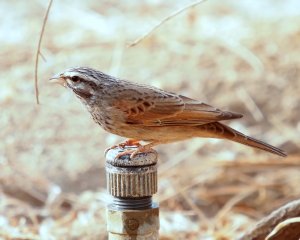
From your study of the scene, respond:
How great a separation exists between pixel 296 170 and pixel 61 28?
2751mm

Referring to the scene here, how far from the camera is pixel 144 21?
8.68 meters

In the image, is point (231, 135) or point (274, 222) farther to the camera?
point (274, 222)

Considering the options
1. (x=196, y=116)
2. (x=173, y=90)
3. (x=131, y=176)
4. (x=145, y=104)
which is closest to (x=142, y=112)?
(x=145, y=104)

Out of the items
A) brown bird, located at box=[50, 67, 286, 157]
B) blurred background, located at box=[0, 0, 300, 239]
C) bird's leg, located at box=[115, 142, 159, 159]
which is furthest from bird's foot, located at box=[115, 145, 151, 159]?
blurred background, located at box=[0, 0, 300, 239]

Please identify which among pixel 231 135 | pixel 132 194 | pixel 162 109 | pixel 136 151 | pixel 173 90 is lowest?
pixel 132 194

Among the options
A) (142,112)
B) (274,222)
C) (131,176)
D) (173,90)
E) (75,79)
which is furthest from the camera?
(173,90)

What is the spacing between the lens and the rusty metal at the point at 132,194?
13.8 ft

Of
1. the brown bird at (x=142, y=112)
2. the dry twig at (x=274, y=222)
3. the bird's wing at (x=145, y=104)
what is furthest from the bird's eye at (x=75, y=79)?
the dry twig at (x=274, y=222)

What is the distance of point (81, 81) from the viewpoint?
448cm

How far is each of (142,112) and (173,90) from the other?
8.76 feet

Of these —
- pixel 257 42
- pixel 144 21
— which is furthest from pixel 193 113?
pixel 144 21

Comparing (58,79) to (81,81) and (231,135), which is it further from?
(231,135)

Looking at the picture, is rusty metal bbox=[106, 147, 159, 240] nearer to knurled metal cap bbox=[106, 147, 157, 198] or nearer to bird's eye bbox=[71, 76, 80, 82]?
knurled metal cap bbox=[106, 147, 157, 198]

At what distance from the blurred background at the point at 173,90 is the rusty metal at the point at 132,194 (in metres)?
1.26
